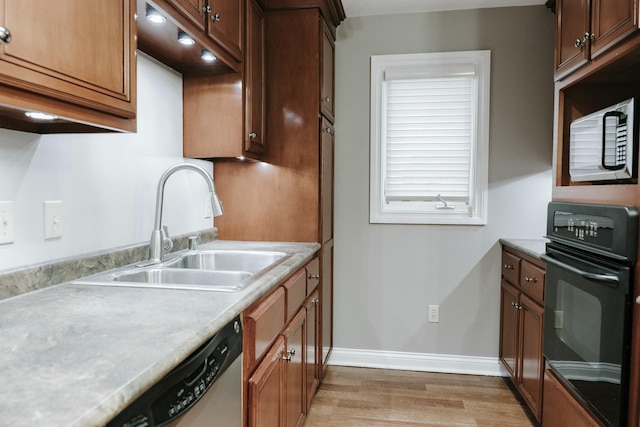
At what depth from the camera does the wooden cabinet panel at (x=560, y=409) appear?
1606 millimetres

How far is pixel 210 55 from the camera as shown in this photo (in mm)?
1871

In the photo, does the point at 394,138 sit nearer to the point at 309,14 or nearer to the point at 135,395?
the point at 309,14

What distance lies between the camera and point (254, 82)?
228 cm

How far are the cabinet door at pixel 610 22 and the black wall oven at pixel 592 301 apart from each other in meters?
0.59

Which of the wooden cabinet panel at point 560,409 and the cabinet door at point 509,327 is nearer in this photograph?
the wooden cabinet panel at point 560,409

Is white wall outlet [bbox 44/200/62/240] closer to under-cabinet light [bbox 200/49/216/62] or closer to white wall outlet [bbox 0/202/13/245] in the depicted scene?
white wall outlet [bbox 0/202/13/245]

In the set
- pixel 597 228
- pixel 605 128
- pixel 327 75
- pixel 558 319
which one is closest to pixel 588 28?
pixel 605 128

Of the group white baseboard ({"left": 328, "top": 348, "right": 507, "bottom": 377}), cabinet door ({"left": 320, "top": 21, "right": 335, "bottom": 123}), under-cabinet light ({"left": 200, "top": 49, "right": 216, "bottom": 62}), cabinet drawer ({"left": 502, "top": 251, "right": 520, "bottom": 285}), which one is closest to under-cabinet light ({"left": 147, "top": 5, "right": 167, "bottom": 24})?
under-cabinet light ({"left": 200, "top": 49, "right": 216, "bottom": 62})

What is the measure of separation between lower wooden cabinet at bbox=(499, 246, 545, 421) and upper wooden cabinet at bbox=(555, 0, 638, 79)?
37.8 inches

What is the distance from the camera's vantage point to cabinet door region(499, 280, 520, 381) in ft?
8.22

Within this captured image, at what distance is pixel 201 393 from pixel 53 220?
32.5 inches

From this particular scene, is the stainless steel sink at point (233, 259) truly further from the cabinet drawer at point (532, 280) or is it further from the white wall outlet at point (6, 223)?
the cabinet drawer at point (532, 280)

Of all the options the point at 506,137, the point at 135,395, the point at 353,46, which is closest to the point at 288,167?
the point at 353,46

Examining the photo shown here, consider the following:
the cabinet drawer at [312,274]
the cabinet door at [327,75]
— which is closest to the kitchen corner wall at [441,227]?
the cabinet door at [327,75]
